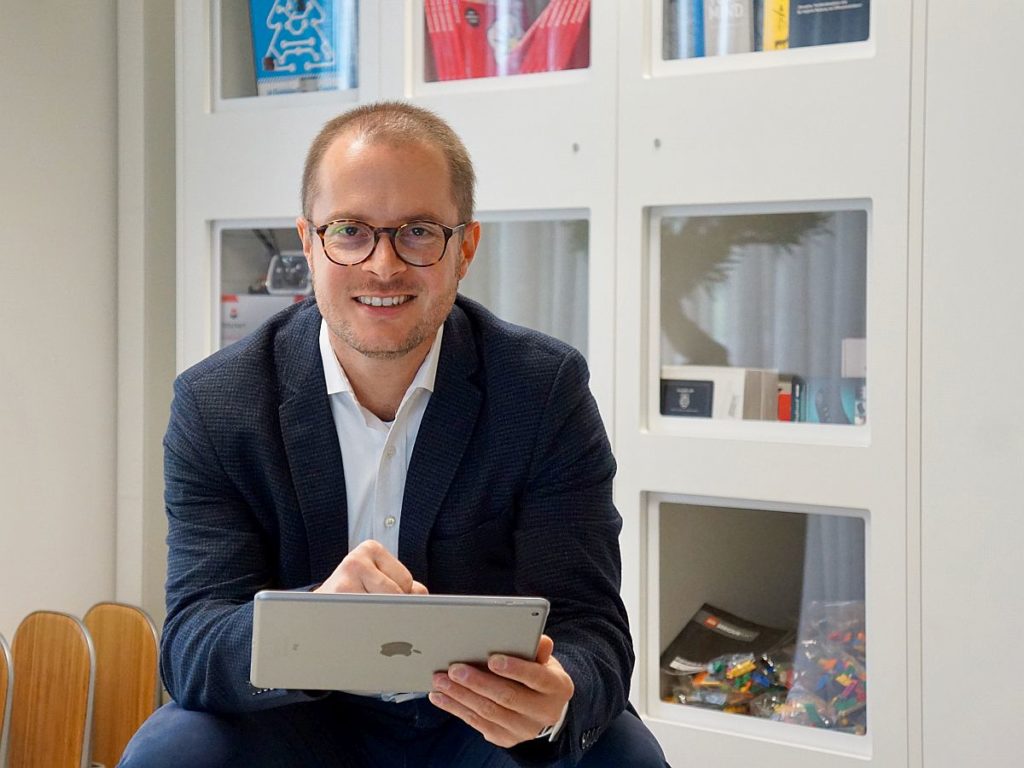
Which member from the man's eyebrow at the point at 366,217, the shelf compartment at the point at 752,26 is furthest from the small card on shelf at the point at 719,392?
the man's eyebrow at the point at 366,217

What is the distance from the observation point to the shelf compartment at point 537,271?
2564mm

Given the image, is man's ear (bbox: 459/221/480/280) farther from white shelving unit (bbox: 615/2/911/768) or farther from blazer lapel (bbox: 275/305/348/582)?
white shelving unit (bbox: 615/2/911/768)

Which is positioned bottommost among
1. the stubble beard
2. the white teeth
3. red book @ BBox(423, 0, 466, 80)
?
the stubble beard

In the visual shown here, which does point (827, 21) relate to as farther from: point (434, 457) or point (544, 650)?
point (544, 650)

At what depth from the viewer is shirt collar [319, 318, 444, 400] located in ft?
5.51

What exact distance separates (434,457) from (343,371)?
185 millimetres

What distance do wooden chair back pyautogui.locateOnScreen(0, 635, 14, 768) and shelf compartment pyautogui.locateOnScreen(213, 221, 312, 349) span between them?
829 millimetres

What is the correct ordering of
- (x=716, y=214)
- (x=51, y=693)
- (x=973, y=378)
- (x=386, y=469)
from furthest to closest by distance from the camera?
1. (x=51, y=693)
2. (x=716, y=214)
3. (x=973, y=378)
4. (x=386, y=469)

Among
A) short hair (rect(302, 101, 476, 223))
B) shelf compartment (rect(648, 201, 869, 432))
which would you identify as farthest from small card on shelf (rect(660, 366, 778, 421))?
short hair (rect(302, 101, 476, 223))

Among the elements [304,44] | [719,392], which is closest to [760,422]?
[719,392]

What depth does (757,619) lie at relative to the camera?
245 cm

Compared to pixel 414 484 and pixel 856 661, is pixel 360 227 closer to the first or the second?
pixel 414 484

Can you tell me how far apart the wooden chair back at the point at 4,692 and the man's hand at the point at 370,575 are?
1.30 metres

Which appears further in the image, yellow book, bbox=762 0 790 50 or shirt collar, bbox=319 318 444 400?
yellow book, bbox=762 0 790 50
